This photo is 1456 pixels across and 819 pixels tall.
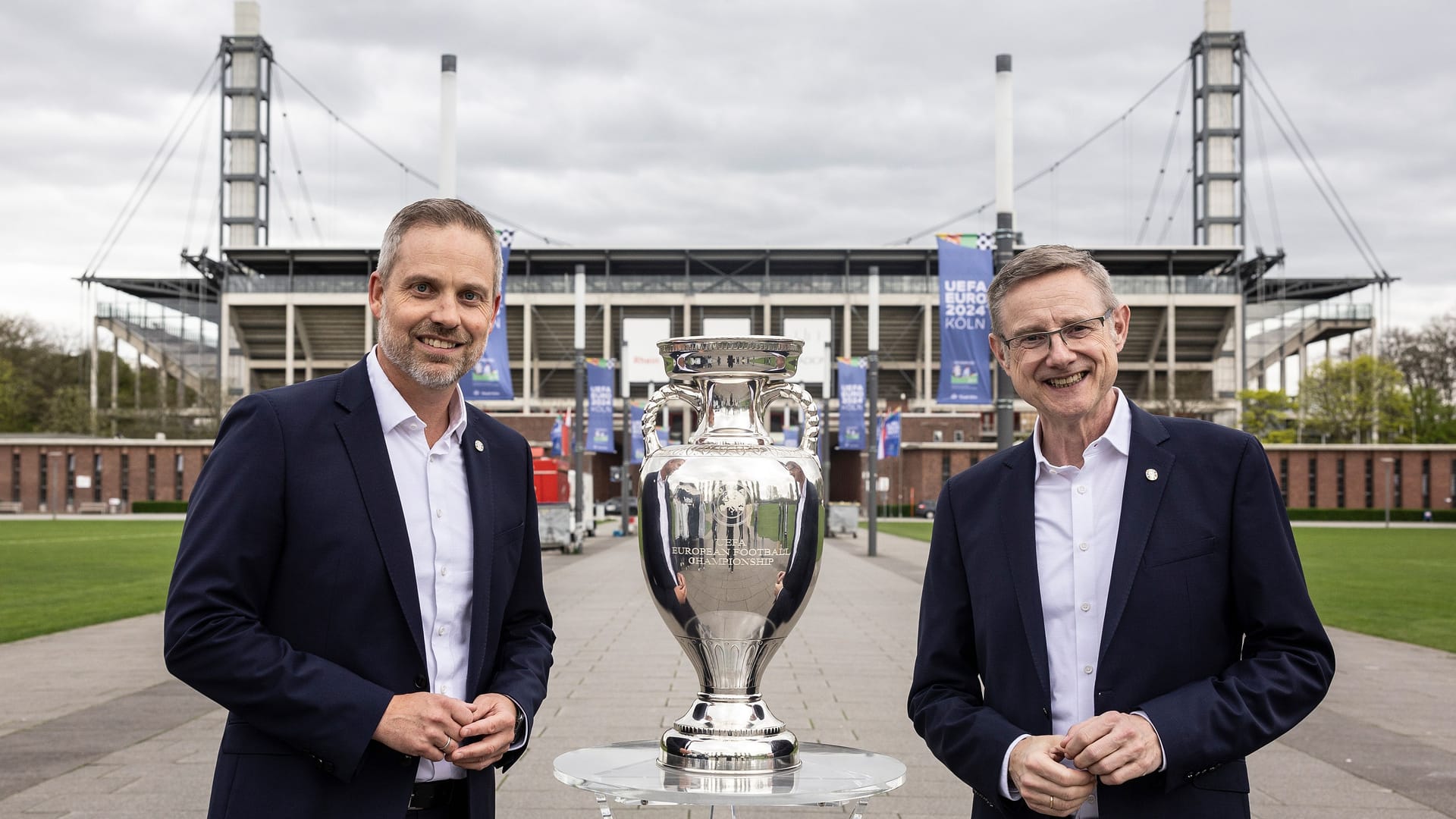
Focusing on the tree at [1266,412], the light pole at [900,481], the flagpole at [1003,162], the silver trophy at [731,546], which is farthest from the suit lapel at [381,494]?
the tree at [1266,412]

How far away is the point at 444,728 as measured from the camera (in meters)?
2.62

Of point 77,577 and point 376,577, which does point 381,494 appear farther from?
point 77,577

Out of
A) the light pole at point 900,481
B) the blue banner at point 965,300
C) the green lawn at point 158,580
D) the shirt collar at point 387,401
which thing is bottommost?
the light pole at point 900,481

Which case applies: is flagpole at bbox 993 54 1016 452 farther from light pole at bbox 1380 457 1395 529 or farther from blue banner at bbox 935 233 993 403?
light pole at bbox 1380 457 1395 529

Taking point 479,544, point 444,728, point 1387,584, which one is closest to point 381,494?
point 479,544

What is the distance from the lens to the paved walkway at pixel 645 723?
6324 millimetres

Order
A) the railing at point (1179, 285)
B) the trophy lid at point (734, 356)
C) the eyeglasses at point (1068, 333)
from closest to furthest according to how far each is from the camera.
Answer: the eyeglasses at point (1068, 333) → the trophy lid at point (734, 356) → the railing at point (1179, 285)

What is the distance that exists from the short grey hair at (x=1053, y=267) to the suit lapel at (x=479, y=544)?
1.30 metres

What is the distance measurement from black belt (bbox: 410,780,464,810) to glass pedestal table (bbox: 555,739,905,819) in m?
0.30

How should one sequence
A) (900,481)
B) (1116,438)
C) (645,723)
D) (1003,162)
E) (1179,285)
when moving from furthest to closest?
1. (1179,285)
2. (900,481)
3. (1003,162)
4. (645,723)
5. (1116,438)

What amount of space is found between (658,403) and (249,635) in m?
1.48

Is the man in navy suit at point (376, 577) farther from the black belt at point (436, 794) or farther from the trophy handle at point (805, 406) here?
the trophy handle at point (805, 406)

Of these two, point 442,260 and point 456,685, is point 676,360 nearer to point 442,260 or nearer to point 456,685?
point 442,260

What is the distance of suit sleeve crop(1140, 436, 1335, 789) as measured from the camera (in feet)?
8.25
